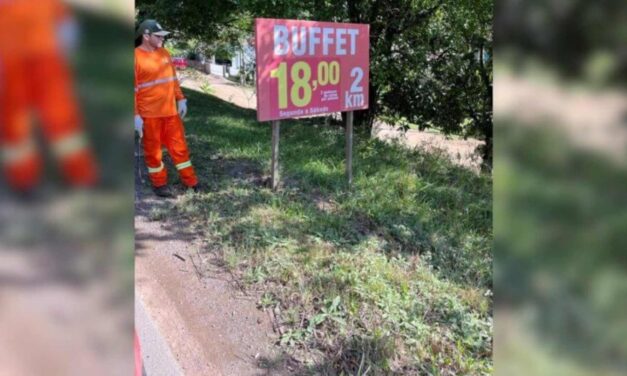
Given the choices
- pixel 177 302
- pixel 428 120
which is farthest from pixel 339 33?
pixel 428 120

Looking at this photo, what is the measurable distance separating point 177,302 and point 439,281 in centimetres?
180

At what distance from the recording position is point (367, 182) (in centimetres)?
618

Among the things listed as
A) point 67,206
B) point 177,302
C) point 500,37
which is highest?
point 500,37

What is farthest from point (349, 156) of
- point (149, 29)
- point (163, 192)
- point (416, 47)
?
point (416, 47)

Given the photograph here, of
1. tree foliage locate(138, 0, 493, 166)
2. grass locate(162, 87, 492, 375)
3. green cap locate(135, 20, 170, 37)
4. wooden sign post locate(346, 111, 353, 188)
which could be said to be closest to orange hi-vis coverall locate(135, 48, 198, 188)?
green cap locate(135, 20, 170, 37)

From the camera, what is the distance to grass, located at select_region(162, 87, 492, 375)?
308cm

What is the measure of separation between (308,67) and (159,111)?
5.14 ft

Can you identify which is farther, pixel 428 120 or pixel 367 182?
pixel 428 120

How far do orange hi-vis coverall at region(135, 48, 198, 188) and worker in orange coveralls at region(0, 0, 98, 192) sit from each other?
4.52m

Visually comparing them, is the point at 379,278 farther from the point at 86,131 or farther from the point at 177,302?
the point at 86,131

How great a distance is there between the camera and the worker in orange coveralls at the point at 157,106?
520 cm

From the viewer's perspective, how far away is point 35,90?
31.2 inches

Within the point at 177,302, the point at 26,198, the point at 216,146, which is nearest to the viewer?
the point at 26,198

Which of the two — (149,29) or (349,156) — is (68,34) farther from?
(349,156)
